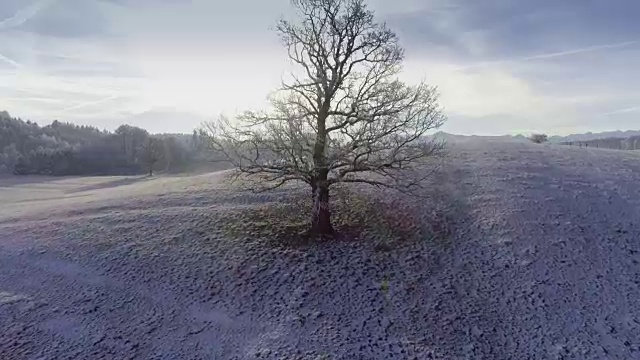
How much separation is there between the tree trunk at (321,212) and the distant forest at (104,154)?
3426cm

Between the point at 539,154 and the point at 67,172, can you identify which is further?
the point at 67,172

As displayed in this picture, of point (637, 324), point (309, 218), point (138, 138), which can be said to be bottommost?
point (637, 324)

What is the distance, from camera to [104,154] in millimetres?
66062

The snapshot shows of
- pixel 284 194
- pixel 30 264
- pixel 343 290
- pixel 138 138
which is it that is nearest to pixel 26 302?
pixel 30 264

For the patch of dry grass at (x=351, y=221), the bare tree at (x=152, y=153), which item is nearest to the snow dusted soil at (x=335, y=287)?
the patch of dry grass at (x=351, y=221)

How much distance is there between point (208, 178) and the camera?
27266 millimetres

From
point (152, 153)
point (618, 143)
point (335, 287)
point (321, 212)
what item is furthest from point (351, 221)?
point (618, 143)

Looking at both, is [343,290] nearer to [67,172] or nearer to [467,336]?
[467,336]

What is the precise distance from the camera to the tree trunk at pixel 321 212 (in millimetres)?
15539

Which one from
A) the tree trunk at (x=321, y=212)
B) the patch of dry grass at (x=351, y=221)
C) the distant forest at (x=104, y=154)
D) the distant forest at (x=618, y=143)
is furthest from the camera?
the distant forest at (x=618, y=143)

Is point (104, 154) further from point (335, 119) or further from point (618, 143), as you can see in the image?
point (618, 143)

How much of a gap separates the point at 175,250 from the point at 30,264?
15.5 ft

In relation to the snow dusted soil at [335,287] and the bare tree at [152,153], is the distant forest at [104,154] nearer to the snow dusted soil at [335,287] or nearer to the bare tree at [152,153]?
the bare tree at [152,153]

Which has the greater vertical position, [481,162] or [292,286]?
[481,162]
